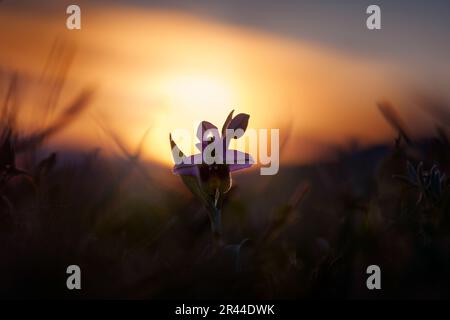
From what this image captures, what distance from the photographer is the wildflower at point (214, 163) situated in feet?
6.36

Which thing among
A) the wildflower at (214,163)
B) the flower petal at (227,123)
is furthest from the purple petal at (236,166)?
the flower petal at (227,123)

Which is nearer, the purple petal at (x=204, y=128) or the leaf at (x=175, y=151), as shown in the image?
the leaf at (x=175, y=151)

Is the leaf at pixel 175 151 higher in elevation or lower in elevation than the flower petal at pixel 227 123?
lower

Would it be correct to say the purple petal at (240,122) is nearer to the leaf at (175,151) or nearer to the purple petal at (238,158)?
the purple petal at (238,158)

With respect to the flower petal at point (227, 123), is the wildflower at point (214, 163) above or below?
below

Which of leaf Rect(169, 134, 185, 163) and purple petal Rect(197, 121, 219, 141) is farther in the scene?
purple petal Rect(197, 121, 219, 141)

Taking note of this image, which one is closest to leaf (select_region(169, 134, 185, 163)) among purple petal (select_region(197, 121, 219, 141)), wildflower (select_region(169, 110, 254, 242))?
wildflower (select_region(169, 110, 254, 242))

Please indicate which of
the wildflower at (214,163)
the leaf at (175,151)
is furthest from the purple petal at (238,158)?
the leaf at (175,151)

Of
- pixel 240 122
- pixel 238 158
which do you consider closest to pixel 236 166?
pixel 238 158

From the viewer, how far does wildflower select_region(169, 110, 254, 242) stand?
194cm

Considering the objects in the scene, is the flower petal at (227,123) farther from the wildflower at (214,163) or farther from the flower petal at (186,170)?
the flower petal at (186,170)

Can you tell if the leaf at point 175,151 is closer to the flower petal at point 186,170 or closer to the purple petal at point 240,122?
the flower petal at point 186,170

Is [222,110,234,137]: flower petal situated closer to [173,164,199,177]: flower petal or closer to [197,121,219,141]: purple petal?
[197,121,219,141]: purple petal
